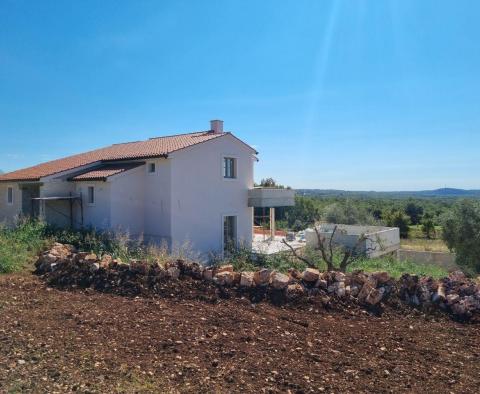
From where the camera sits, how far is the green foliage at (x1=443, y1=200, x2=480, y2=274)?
22.6 meters

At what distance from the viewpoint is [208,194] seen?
772 inches

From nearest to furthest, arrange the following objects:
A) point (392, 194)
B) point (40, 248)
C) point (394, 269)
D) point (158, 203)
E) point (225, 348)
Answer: point (225, 348) → point (40, 248) → point (394, 269) → point (158, 203) → point (392, 194)

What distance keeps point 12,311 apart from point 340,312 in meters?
4.64

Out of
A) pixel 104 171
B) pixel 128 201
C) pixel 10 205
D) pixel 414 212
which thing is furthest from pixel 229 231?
pixel 414 212

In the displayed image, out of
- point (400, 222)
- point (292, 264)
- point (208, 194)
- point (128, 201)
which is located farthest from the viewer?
point (400, 222)

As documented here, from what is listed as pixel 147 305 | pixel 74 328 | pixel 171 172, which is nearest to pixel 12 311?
pixel 74 328

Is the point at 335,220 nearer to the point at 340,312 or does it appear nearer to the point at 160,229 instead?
the point at 160,229

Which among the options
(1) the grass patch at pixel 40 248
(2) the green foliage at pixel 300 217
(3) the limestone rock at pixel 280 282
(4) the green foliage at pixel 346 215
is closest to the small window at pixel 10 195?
(1) the grass patch at pixel 40 248

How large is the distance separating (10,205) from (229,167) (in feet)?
37.4

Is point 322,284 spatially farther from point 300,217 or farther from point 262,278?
point 300,217

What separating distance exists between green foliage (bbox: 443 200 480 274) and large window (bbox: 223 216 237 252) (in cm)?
1274

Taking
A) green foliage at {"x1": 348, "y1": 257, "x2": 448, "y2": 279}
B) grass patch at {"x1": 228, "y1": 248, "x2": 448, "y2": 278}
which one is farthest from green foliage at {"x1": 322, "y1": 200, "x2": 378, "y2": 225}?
grass patch at {"x1": 228, "y1": 248, "x2": 448, "y2": 278}

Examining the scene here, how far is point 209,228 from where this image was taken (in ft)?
64.5

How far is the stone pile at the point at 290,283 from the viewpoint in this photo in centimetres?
592
